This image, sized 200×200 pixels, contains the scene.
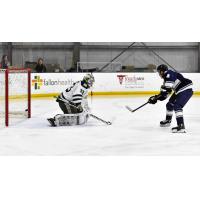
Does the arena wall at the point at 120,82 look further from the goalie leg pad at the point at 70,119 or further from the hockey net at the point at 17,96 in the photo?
the goalie leg pad at the point at 70,119

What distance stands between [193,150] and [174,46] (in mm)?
9897

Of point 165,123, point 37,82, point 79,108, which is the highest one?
point 37,82

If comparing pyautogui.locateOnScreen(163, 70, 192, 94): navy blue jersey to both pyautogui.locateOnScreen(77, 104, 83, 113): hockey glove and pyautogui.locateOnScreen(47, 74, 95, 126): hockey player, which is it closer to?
pyautogui.locateOnScreen(47, 74, 95, 126): hockey player

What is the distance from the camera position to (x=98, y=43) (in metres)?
13.1

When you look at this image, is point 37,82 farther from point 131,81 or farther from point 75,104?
point 75,104

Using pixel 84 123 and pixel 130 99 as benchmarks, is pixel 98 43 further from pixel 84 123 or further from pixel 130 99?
pixel 84 123

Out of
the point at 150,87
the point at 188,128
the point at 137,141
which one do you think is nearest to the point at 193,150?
the point at 137,141

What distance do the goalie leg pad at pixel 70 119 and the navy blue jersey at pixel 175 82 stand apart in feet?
3.85

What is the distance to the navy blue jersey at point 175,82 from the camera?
15.4 feet

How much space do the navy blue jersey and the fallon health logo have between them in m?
4.20

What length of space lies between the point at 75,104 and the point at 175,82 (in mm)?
1238

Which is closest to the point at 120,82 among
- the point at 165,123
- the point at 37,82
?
the point at 37,82

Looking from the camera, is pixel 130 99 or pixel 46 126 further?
pixel 130 99

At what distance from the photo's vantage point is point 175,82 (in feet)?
15.8
